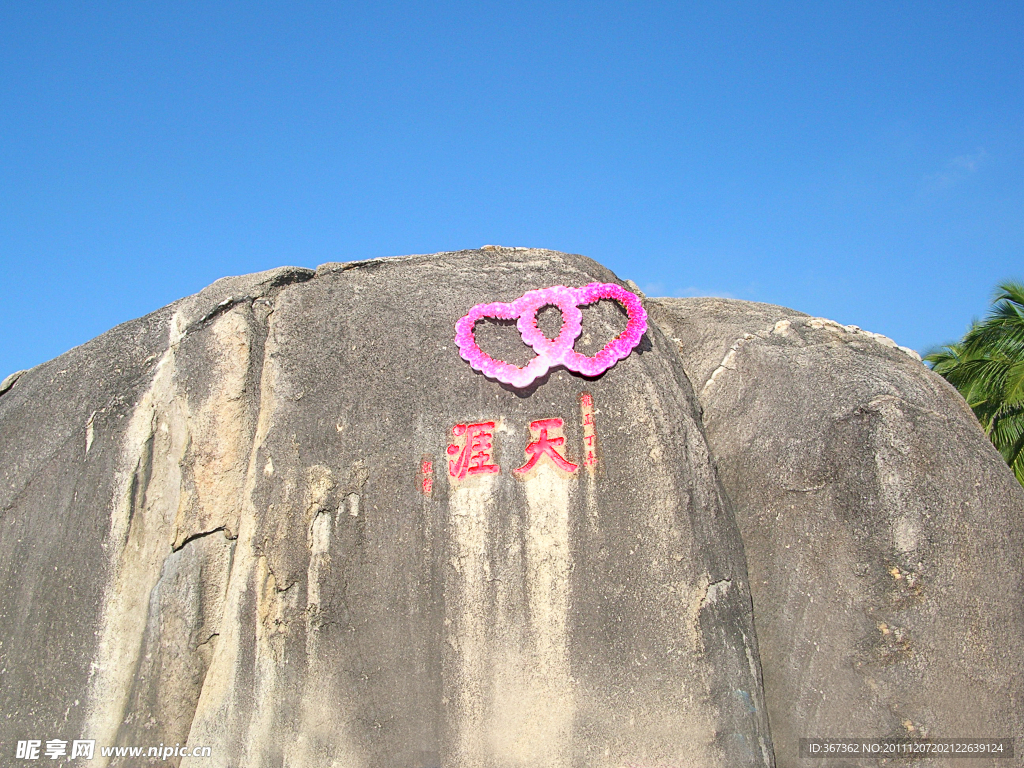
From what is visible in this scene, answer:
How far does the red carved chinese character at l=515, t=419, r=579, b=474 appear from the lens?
4.51 metres

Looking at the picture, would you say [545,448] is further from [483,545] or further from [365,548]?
[365,548]

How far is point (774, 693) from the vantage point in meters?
4.26

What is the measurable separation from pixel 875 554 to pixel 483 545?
2.02m

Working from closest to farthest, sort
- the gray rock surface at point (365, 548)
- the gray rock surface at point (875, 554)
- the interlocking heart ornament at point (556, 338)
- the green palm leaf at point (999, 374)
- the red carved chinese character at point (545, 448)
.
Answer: the gray rock surface at point (875, 554) → the gray rock surface at point (365, 548) → the red carved chinese character at point (545, 448) → the interlocking heart ornament at point (556, 338) → the green palm leaf at point (999, 374)

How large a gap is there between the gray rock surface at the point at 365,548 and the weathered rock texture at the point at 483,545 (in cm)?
2

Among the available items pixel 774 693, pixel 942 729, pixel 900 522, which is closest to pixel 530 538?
pixel 774 693

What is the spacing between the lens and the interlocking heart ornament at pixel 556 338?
4633 millimetres

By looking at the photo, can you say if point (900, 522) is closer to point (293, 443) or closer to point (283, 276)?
point (293, 443)

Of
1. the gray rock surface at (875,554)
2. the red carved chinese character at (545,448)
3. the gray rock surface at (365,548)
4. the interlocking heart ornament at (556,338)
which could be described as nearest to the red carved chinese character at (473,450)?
the gray rock surface at (365,548)

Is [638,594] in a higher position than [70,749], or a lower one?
higher

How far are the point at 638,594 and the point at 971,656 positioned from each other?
1628 mm

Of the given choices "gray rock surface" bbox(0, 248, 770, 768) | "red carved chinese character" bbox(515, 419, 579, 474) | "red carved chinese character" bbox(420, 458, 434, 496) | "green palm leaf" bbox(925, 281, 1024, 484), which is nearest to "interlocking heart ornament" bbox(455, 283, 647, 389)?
"gray rock surface" bbox(0, 248, 770, 768)

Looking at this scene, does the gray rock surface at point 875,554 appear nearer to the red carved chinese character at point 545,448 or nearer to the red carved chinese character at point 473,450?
the red carved chinese character at point 545,448

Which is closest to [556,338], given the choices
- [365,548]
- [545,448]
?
[545,448]
